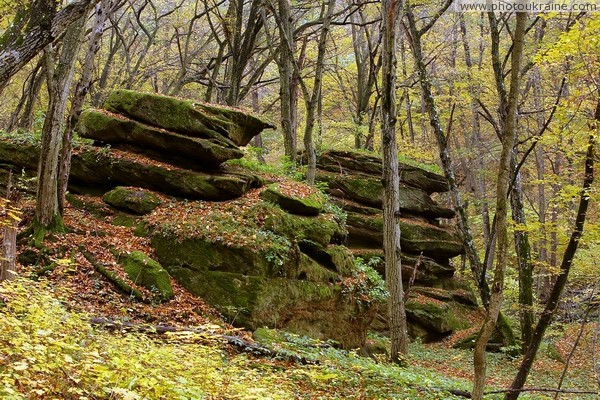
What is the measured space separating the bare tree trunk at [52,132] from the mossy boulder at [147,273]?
1.51 meters

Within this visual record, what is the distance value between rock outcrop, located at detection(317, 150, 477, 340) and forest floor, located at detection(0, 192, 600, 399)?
368 cm

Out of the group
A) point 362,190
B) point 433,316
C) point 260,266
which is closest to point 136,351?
point 260,266

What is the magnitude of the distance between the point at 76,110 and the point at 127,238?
2.65 m

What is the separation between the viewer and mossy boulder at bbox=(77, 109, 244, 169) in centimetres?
1113

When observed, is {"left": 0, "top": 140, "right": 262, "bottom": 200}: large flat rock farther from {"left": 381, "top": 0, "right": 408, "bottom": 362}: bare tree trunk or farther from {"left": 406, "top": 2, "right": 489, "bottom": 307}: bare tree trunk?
{"left": 406, "top": 2, "right": 489, "bottom": 307}: bare tree trunk

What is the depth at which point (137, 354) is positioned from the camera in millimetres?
4430

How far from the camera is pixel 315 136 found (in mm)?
23062

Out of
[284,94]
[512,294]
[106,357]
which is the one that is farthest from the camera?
[512,294]

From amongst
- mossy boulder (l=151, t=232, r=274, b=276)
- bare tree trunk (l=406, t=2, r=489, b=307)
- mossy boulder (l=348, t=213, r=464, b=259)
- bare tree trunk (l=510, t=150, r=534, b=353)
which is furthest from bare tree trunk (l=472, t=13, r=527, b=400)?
mossy boulder (l=348, t=213, r=464, b=259)

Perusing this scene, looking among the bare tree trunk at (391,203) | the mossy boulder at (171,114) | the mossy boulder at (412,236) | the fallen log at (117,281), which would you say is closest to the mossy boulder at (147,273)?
the fallen log at (117,281)

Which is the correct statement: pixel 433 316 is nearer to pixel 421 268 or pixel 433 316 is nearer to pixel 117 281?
pixel 421 268

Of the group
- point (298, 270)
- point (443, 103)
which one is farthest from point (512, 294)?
point (298, 270)

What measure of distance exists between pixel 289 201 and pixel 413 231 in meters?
9.02

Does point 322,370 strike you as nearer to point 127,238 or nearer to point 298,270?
point 298,270
